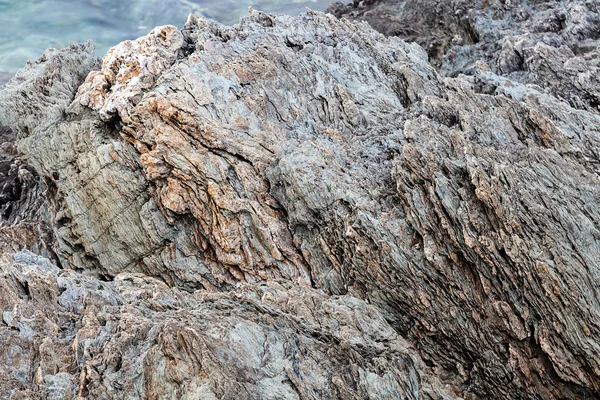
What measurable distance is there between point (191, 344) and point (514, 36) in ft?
123

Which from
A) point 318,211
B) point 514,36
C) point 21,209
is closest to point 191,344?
point 318,211

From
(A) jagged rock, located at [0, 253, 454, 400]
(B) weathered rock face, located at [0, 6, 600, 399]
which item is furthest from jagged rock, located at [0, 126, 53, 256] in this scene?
(A) jagged rock, located at [0, 253, 454, 400]

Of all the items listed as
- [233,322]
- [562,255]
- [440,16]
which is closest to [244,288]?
[233,322]

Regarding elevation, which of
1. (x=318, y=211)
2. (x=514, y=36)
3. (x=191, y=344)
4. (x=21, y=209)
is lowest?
(x=21, y=209)

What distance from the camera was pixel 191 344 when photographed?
15.6m

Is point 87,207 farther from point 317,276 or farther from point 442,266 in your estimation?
point 442,266

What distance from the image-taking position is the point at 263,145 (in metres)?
28.3

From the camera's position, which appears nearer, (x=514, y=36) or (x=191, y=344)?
(x=191, y=344)

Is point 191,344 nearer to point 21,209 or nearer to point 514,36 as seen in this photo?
point 21,209

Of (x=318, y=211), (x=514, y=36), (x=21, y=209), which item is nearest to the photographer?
(x=318, y=211)

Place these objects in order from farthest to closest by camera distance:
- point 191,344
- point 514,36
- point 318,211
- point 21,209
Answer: point 514,36, point 21,209, point 318,211, point 191,344

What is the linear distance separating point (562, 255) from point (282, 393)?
10.9 m

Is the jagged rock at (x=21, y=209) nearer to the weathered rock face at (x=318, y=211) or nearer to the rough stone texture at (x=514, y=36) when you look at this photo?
the weathered rock face at (x=318, y=211)

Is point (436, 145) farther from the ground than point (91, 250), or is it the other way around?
point (436, 145)
